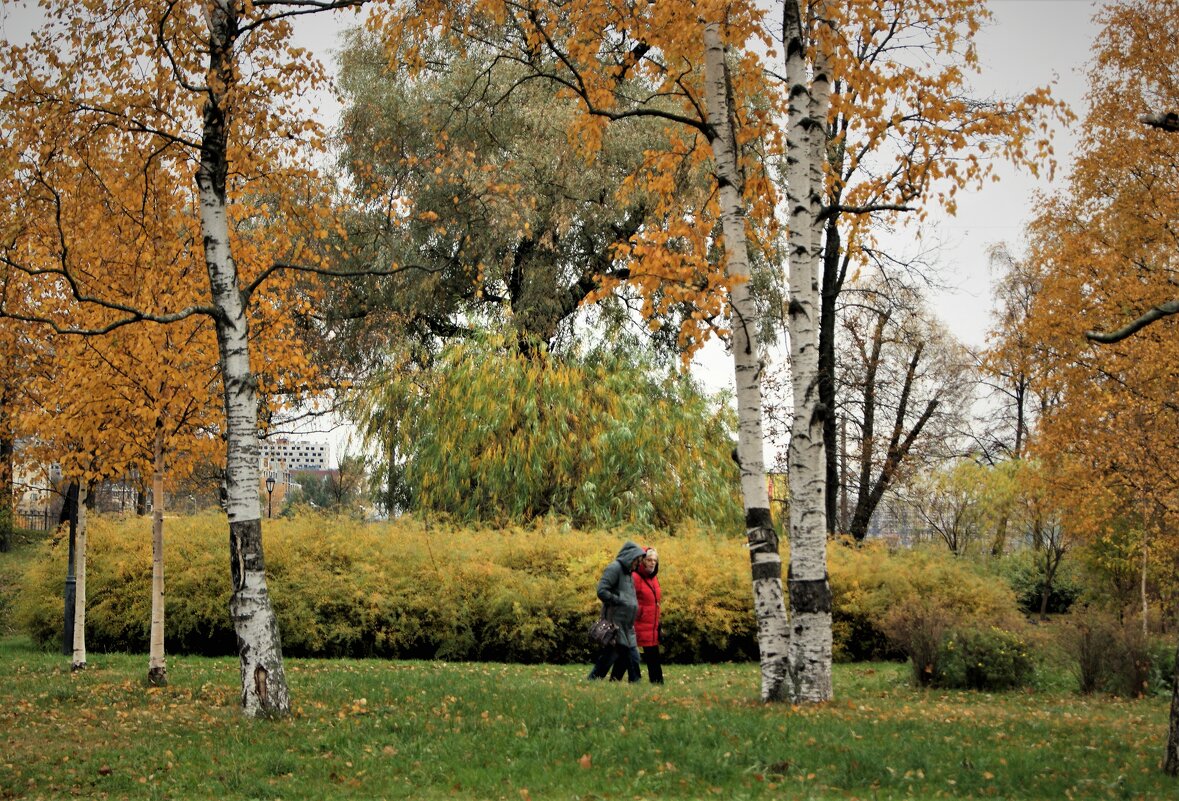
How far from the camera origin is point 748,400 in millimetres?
10070

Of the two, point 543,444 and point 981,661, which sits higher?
point 543,444

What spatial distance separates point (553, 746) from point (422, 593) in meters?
8.67

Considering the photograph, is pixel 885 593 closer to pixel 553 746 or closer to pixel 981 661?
pixel 981 661

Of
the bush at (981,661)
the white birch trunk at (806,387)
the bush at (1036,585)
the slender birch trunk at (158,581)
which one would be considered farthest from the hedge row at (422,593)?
the bush at (1036,585)

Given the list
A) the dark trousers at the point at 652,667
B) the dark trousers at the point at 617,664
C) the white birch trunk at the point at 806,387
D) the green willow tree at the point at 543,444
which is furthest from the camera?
the green willow tree at the point at 543,444

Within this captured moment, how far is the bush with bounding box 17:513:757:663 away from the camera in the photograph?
1587cm

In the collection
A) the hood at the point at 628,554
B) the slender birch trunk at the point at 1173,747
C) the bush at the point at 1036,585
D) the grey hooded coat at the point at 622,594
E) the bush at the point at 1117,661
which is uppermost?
the hood at the point at 628,554

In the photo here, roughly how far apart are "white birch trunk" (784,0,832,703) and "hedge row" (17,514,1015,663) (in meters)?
6.52

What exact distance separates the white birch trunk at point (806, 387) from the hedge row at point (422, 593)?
6.52 meters

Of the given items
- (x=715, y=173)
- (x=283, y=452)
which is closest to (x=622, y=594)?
(x=715, y=173)

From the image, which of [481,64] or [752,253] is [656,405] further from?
[481,64]

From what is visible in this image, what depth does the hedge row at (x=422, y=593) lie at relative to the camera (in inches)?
625

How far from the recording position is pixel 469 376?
2173 cm

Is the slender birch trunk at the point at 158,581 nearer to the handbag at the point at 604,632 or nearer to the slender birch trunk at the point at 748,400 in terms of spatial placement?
the handbag at the point at 604,632
